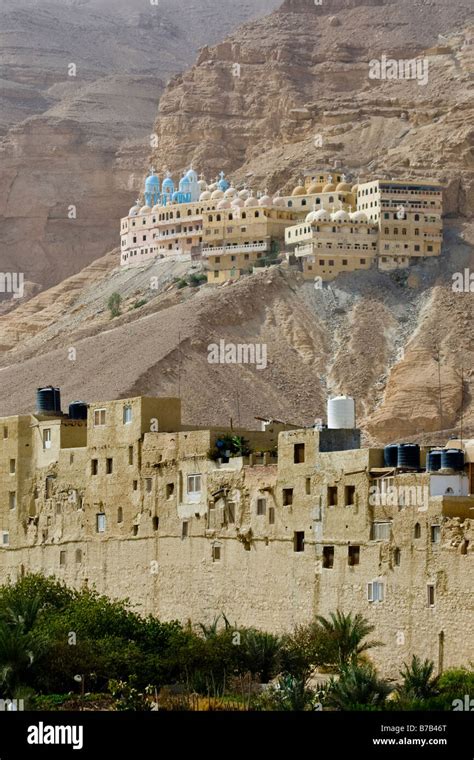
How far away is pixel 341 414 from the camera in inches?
2432

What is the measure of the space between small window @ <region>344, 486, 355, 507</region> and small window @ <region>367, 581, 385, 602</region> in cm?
225

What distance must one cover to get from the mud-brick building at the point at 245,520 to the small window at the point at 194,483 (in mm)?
70

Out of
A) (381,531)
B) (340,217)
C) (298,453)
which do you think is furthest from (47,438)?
(340,217)

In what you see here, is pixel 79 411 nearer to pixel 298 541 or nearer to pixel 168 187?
pixel 298 541

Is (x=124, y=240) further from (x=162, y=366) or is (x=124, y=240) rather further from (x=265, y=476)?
(x=265, y=476)

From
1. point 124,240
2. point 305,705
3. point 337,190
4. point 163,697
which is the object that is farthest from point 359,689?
point 124,240

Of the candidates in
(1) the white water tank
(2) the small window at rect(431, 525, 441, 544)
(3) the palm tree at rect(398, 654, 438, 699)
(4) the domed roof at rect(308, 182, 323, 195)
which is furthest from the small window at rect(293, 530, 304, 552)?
(4) the domed roof at rect(308, 182, 323, 195)

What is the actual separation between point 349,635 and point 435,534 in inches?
133

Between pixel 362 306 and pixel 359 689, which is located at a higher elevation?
pixel 362 306

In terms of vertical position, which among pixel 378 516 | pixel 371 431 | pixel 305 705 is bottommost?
pixel 305 705

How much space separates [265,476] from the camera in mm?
60375

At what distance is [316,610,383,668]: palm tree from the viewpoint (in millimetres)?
54188

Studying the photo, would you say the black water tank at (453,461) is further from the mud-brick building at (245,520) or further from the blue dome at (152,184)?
the blue dome at (152,184)

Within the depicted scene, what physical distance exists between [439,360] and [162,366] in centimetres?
1669
